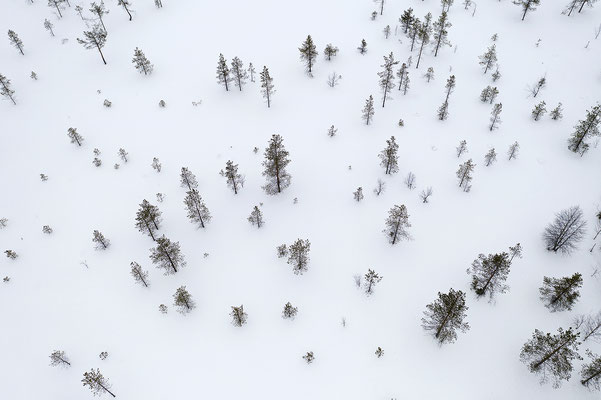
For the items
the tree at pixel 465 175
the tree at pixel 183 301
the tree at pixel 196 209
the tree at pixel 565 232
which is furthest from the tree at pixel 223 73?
the tree at pixel 565 232

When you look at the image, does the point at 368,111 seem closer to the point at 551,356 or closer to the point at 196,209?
the point at 196,209

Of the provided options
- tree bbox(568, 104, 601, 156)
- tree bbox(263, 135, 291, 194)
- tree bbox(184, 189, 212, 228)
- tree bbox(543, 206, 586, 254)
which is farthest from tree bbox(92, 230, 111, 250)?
tree bbox(568, 104, 601, 156)

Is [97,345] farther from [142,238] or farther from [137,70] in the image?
[137,70]

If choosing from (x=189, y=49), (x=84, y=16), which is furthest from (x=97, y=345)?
(x=84, y=16)

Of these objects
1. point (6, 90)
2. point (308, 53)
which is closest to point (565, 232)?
point (308, 53)

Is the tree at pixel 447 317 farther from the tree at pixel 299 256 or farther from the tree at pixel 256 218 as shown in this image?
the tree at pixel 256 218

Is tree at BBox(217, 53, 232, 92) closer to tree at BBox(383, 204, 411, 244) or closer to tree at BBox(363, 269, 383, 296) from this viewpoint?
tree at BBox(383, 204, 411, 244)
